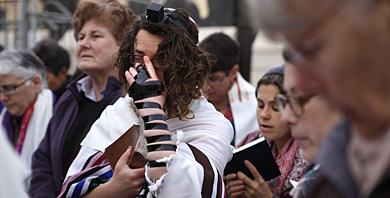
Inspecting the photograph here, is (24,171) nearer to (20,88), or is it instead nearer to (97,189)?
(97,189)

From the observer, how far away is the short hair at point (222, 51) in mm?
3283

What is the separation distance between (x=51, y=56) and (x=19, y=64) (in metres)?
1.23

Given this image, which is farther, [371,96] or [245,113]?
[245,113]

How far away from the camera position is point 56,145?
2.88 meters

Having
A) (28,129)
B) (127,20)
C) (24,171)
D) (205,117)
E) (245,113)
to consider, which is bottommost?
(28,129)

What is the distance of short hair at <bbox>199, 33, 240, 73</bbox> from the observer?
328cm

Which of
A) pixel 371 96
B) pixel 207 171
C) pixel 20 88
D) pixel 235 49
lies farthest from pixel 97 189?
pixel 20 88

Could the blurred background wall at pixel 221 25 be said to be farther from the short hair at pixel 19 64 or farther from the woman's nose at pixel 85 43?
the woman's nose at pixel 85 43

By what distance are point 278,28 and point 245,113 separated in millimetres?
2660

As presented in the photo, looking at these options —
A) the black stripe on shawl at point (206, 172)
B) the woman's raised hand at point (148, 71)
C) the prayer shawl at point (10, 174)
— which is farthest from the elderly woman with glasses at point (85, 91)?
the prayer shawl at point (10, 174)

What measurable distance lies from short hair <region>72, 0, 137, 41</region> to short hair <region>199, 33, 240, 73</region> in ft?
2.49

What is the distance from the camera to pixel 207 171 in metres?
1.86

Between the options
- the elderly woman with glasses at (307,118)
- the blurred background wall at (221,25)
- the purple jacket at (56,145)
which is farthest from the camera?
the blurred background wall at (221,25)

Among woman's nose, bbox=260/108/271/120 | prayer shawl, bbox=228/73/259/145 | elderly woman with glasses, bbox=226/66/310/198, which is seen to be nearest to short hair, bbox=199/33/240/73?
prayer shawl, bbox=228/73/259/145
